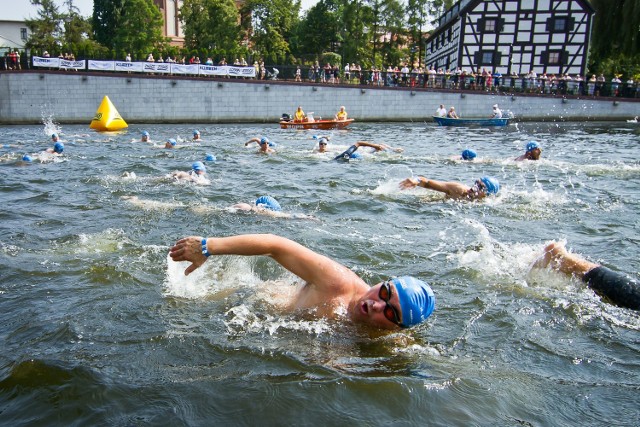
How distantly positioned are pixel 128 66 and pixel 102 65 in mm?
1571

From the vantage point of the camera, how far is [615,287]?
16.0 ft

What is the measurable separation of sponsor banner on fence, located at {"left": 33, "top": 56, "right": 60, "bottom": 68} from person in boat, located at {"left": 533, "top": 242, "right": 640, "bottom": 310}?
3482 centimetres

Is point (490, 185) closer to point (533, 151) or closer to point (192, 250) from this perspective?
point (533, 151)

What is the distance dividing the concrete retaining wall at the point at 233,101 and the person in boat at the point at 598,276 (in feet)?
107

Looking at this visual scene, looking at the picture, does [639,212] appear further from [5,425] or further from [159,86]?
[159,86]

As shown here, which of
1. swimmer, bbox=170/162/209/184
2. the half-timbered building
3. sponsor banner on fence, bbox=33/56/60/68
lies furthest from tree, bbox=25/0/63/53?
swimmer, bbox=170/162/209/184

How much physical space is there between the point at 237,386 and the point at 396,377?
106cm

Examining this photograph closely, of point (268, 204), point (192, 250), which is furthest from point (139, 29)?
point (192, 250)

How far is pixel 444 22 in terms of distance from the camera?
5203 cm

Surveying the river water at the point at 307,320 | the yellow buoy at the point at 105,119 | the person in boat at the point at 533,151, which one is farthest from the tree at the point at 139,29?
the river water at the point at 307,320

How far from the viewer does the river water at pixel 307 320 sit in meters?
3.32

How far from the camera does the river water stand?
3.32 meters

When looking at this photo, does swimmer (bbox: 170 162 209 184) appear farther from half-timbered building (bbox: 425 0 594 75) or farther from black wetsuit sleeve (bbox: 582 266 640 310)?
half-timbered building (bbox: 425 0 594 75)

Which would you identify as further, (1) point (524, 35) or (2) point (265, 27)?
(2) point (265, 27)
